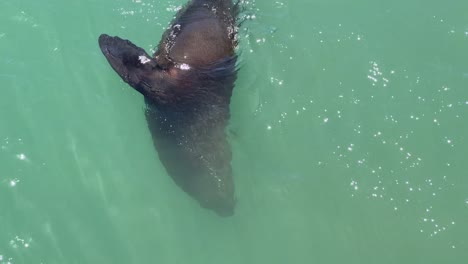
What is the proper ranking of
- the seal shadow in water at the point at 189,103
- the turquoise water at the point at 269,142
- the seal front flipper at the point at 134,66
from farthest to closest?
the seal front flipper at the point at 134,66
the seal shadow in water at the point at 189,103
the turquoise water at the point at 269,142

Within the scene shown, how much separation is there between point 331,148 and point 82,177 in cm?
313

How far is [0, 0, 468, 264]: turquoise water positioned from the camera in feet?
22.8

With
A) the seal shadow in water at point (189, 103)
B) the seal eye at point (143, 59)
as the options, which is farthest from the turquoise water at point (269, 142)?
the seal eye at point (143, 59)

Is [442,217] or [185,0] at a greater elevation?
[185,0]

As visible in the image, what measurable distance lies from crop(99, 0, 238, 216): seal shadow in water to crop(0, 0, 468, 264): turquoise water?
15 centimetres

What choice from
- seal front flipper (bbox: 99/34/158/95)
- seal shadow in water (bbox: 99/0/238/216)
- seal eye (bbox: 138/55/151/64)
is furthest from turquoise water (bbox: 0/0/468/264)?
seal eye (bbox: 138/55/151/64)

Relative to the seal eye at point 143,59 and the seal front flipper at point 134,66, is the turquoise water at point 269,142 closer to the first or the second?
the seal front flipper at point 134,66

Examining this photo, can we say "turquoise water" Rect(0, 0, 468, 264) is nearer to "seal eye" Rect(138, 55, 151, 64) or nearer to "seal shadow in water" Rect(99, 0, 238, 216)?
"seal shadow in water" Rect(99, 0, 238, 216)

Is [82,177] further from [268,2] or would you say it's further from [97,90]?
[268,2]

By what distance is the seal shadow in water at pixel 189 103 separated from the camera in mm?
7258

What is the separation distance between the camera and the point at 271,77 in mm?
7988

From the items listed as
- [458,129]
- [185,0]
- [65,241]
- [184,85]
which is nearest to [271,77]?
[184,85]

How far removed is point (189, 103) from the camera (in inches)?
296

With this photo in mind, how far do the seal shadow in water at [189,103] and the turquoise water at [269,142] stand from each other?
6.0 inches
